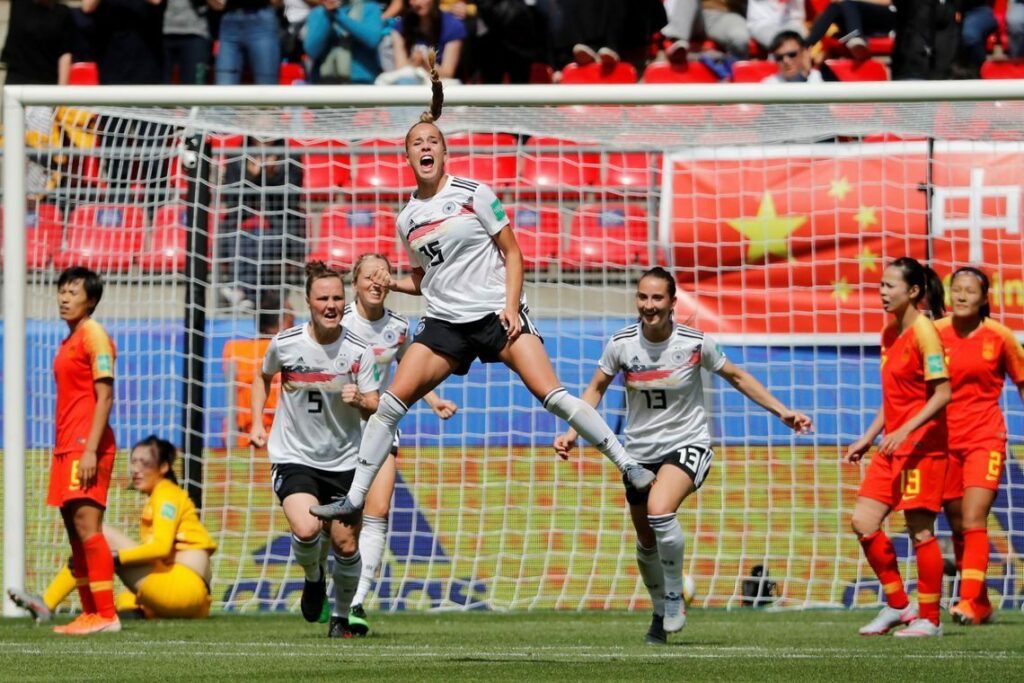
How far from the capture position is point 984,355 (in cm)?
1033

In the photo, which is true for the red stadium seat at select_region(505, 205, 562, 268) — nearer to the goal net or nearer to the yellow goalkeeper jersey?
the goal net

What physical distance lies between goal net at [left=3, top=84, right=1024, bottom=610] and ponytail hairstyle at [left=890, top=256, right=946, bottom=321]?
2.17 m

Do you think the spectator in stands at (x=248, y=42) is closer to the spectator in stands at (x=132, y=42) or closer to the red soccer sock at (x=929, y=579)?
the spectator in stands at (x=132, y=42)

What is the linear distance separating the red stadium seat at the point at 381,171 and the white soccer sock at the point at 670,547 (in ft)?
15.5

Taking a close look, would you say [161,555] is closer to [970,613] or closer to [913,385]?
[913,385]

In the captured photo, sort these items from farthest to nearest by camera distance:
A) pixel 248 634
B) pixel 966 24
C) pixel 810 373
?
pixel 966 24, pixel 810 373, pixel 248 634

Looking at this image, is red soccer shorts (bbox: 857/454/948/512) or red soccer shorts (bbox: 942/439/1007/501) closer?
red soccer shorts (bbox: 857/454/948/512)

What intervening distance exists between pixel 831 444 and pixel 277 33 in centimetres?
672

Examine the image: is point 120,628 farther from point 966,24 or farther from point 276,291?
point 966,24

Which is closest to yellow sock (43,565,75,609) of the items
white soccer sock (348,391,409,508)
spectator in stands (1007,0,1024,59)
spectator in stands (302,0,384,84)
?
white soccer sock (348,391,409,508)

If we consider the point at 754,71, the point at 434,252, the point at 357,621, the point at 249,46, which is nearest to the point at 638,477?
the point at 434,252

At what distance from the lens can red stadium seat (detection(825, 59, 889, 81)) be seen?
1538cm

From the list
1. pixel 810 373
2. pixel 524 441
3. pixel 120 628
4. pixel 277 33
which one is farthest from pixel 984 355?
pixel 277 33

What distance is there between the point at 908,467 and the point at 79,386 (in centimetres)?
474
